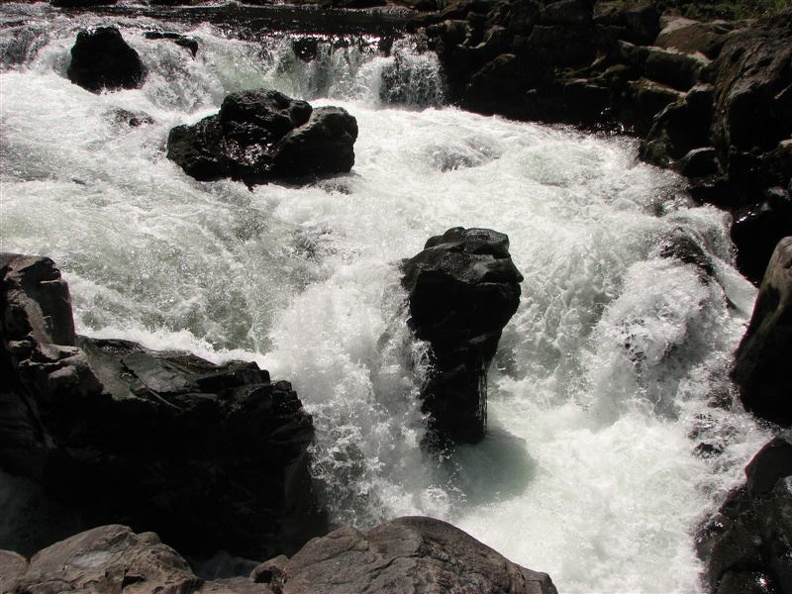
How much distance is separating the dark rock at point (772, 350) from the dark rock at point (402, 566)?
5.19 metres

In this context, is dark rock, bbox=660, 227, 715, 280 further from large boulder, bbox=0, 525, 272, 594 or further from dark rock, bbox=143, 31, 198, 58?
dark rock, bbox=143, 31, 198, 58

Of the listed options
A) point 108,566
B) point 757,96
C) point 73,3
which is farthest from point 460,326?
point 73,3

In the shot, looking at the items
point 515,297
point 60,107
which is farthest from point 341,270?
point 60,107

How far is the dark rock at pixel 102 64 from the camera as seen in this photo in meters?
16.6

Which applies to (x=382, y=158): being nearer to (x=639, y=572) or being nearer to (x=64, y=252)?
(x=64, y=252)

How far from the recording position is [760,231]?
11570 mm

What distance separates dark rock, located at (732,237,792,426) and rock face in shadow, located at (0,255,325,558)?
621 centimetres

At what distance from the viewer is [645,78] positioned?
17297 mm

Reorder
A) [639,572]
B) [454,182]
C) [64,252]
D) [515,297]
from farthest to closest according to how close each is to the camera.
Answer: [454,182] < [64,252] < [515,297] < [639,572]

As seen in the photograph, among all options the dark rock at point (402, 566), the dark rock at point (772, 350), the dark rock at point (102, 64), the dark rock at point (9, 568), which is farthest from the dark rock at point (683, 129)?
the dark rock at point (9, 568)

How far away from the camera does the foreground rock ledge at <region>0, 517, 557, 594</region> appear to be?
4.46 m

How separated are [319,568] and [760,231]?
10.1 meters

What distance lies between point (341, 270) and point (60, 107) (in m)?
8.95

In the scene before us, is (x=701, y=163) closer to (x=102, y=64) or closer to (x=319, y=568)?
(x=319, y=568)
